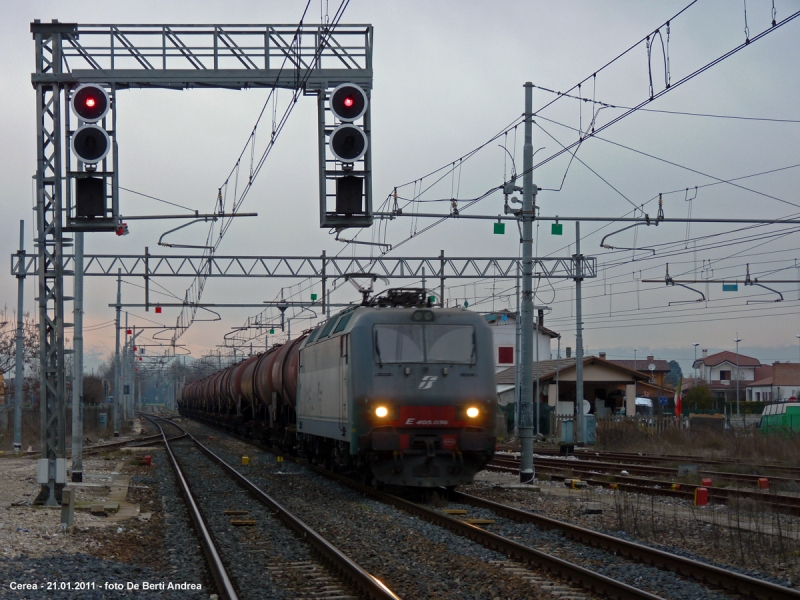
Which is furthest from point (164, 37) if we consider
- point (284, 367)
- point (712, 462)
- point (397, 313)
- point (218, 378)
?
point (218, 378)

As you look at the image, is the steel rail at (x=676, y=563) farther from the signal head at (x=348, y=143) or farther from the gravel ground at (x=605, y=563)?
the signal head at (x=348, y=143)

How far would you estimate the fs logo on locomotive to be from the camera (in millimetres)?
15922

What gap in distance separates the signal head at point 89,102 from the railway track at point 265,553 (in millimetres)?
6026

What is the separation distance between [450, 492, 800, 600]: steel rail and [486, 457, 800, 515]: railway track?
10.6ft

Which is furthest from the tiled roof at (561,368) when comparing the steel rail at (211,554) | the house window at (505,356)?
the steel rail at (211,554)

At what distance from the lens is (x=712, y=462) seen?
82.1 ft

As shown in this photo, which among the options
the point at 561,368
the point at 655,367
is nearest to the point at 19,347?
→ the point at 561,368

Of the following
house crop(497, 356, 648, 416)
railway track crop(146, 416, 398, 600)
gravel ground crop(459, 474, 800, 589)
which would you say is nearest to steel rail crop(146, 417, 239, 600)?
railway track crop(146, 416, 398, 600)

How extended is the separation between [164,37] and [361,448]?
289 inches

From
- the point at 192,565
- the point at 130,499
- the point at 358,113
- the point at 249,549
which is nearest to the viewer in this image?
the point at 192,565

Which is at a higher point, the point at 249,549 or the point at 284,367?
the point at 284,367

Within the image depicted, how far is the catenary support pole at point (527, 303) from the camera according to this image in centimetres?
1866

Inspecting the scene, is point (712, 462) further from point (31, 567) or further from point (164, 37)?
point (31, 567)

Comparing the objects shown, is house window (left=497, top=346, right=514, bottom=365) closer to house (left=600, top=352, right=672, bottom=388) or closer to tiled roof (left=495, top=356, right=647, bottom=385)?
tiled roof (left=495, top=356, right=647, bottom=385)
